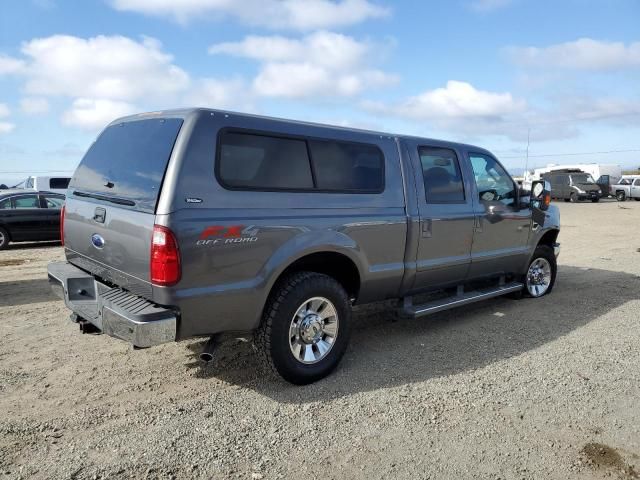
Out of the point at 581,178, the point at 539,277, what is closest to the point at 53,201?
the point at 539,277

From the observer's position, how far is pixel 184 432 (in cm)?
316

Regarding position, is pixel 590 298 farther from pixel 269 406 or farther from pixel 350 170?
pixel 269 406

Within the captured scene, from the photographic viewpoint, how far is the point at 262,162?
3.62 m

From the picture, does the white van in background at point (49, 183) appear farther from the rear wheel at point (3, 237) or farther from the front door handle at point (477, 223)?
the front door handle at point (477, 223)

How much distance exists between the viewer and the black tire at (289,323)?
365 cm

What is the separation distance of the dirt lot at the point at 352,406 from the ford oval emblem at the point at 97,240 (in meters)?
1.07

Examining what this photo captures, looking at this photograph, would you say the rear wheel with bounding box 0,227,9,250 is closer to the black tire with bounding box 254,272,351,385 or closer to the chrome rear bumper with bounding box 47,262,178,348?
the chrome rear bumper with bounding box 47,262,178,348

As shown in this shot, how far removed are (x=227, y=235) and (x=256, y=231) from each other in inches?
9.1

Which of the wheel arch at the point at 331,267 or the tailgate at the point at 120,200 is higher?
the tailgate at the point at 120,200

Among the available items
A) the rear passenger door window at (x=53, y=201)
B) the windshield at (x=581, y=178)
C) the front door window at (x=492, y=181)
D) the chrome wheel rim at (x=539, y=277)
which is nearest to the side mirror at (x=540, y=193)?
the front door window at (x=492, y=181)

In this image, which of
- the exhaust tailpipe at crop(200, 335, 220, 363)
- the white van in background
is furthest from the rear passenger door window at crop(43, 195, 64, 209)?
the exhaust tailpipe at crop(200, 335, 220, 363)

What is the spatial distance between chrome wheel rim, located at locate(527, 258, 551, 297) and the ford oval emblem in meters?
5.17

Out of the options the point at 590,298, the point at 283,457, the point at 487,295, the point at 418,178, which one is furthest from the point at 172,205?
the point at 590,298

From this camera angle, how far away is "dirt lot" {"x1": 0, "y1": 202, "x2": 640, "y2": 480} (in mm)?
2863
